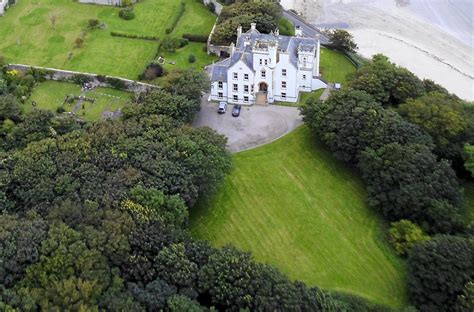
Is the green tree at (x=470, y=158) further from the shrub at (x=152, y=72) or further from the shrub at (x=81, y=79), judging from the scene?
the shrub at (x=81, y=79)

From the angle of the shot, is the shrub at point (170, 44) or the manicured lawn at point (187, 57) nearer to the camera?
the manicured lawn at point (187, 57)

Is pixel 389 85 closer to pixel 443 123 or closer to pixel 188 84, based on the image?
pixel 443 123

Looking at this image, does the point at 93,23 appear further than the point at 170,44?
Yes

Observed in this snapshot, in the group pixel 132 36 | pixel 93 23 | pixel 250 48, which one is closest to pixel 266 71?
pixel 250 48

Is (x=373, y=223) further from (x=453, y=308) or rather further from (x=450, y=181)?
(x=453, y=308)

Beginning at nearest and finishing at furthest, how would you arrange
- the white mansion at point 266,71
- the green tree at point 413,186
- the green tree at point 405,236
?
the green tree at point 405,236, the green tree at point 413,186, the white mansion at point 266,71

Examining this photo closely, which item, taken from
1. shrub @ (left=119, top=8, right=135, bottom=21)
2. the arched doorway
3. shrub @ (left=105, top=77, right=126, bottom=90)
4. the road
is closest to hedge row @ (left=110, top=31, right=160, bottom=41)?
shrub @ (left=119, top=8, right=135, bottom=21)

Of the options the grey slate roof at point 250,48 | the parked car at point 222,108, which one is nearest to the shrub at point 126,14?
the grey slate roof at point 250,48

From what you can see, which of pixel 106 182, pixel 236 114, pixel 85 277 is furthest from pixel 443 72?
pixel 85 277
